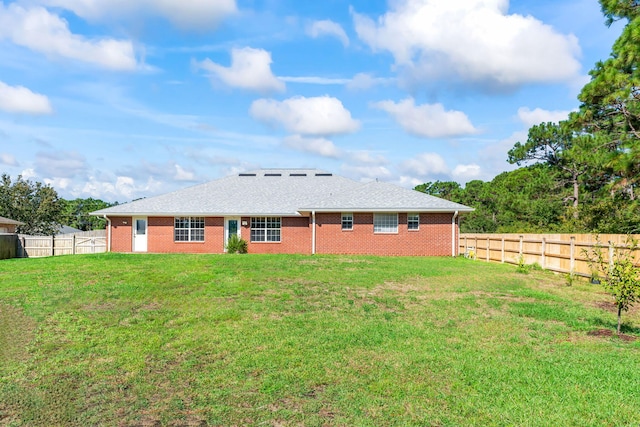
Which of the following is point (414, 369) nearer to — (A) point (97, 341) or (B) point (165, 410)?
(B) point (165, 410)

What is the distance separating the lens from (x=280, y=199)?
27766mm

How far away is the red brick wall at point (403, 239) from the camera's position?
24578 millimetres

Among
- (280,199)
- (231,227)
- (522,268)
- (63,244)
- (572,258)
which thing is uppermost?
(280,199)

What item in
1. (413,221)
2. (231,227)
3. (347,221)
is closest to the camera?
(413,221)

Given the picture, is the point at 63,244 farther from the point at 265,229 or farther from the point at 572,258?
the point at 572,258

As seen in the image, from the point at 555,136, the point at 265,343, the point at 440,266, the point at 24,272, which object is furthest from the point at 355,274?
the point at 555,136

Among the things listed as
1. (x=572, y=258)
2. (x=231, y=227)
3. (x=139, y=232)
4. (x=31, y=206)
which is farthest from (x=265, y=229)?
(x=31, y=206)

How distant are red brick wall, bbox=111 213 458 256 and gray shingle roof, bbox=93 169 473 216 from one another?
23.6 inches

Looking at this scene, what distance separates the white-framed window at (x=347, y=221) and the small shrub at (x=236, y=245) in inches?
215

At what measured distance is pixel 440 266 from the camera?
56.6 feet

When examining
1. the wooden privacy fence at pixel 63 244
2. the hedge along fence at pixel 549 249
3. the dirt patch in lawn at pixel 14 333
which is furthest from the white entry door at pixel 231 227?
the dirt patch in lawn at pixel 14 333

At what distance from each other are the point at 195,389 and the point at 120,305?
16.5 ft

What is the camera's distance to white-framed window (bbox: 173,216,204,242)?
26.6 meters

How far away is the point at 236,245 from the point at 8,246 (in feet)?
39.2
